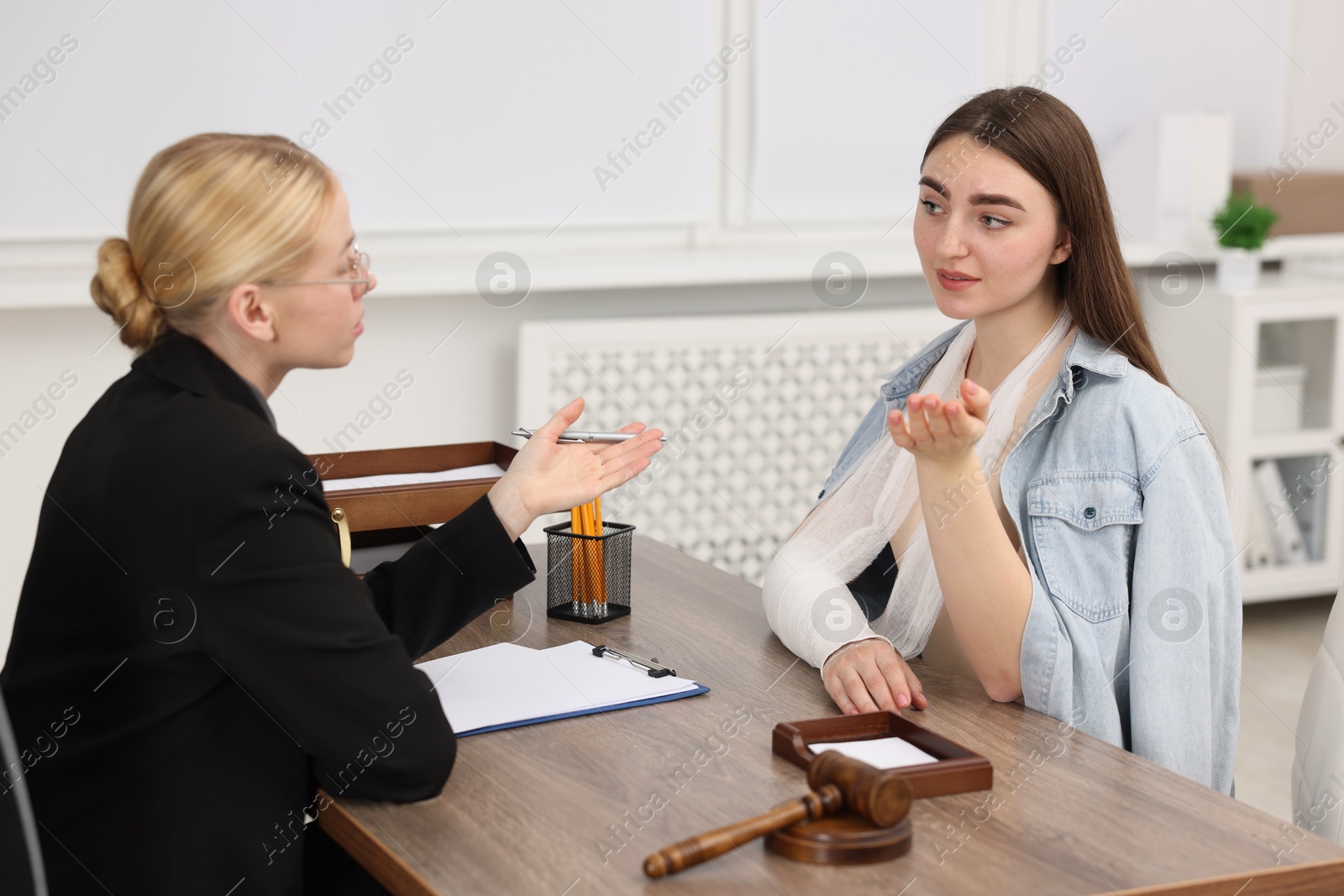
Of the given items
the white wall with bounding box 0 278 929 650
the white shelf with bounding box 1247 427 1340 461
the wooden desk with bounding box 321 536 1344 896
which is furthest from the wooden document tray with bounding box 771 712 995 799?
the white shelf with bounding box 1247 427 1340 461

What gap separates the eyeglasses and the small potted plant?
2.91 m

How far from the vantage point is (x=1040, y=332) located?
5.82 ft

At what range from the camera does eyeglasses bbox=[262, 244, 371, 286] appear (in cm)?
132

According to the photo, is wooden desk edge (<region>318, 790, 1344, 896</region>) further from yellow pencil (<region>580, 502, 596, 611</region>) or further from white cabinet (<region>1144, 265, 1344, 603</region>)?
white cabinet (<region>1144, 265, 1344, 603</region>)

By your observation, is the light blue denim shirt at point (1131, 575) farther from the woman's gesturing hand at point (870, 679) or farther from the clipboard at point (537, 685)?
the clipboard at point (537, 685)

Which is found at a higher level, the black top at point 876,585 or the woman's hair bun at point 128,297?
the woman's hair bun at point 128,297

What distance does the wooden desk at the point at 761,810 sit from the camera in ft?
3.57

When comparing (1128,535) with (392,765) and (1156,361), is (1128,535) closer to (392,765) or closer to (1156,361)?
Answer: (1156,361)

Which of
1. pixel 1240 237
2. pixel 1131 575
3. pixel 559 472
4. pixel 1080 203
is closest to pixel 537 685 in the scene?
pixel 559 472

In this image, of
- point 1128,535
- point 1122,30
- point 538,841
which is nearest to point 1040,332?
point 1128,535

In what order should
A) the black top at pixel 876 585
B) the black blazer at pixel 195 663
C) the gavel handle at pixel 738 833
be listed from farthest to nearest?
the black top at pixel 876 585 < the black blazer at pixel 195 663 < the gavel handle at pixel 738 833

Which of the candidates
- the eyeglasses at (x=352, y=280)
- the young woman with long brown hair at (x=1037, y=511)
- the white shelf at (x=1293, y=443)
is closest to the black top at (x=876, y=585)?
the young woman with long brown hair at (x=1037, y=511)

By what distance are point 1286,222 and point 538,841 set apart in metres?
3.49

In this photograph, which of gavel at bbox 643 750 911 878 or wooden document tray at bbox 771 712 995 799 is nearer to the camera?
gavel at bbox 643 750 911 878
